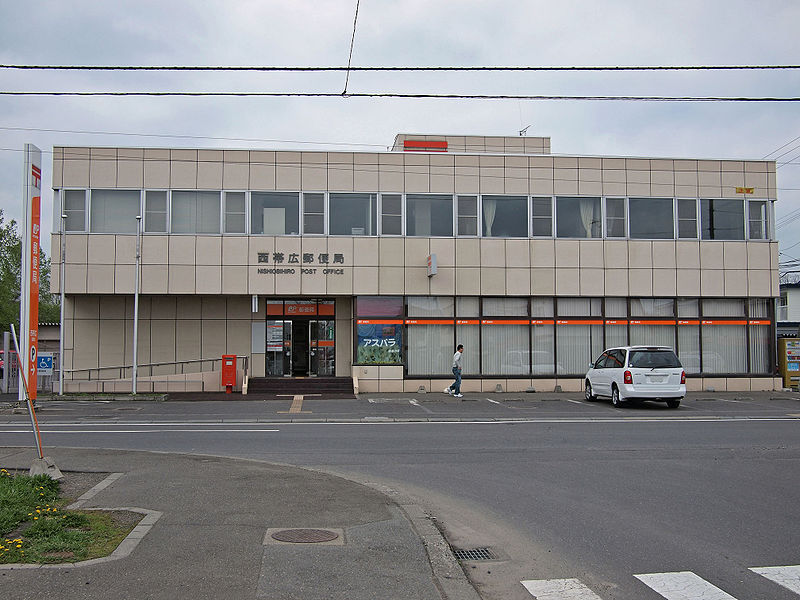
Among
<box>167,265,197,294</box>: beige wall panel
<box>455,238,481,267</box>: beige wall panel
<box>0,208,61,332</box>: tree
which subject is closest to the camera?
<box>167,265,197,294</box>: beige wall panel

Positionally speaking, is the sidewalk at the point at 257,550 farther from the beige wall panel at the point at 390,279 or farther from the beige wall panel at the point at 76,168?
the beige wall panel at the point at 76,168

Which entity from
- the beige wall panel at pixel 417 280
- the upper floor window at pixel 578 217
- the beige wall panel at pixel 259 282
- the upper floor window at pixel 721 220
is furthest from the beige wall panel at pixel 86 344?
the upper floor window at pixel 721 220

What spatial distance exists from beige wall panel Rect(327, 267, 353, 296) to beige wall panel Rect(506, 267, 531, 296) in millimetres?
5992

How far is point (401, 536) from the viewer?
7336 millimetres

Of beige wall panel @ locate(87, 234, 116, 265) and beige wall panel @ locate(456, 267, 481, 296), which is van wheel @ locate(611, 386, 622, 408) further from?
beige wall panel @ locate(87, 234, 116, 265)

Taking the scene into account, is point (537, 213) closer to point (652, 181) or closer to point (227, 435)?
point (652, 181)

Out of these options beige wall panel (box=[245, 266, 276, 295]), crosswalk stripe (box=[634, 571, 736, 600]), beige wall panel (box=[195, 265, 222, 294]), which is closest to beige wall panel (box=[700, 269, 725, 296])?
beige wall panel (box=[245, 266, 276, 295])

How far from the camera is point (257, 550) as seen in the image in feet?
21.9

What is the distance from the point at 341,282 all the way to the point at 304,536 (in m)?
20.6

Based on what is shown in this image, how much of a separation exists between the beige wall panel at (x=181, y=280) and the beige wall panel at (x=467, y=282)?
9.61 m

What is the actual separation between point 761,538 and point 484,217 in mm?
21432

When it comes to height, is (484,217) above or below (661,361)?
above

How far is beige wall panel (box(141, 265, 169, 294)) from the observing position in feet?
88.2

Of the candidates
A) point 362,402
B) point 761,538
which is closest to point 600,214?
point 362,402
